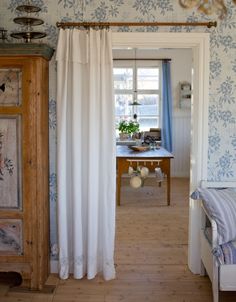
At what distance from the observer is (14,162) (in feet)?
9.64

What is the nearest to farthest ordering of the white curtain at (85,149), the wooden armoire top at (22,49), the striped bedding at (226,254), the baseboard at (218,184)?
1. the striped bedding at (226,254)
2. the wooden armoire top at (22,49)
3. the white curtain at (85,149)
4. the baseboard at (218,184)

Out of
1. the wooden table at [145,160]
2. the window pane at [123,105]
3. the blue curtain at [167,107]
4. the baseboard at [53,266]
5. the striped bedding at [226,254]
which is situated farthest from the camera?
the window pane at [123,105]

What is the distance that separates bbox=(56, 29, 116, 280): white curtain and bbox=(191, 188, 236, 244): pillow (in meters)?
0.79

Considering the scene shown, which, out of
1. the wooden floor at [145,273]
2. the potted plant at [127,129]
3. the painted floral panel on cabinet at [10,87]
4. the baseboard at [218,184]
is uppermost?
the painted floral panel on cabinet at [10,87]

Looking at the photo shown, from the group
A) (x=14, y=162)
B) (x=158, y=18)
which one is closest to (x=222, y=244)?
(x=14, y=162)

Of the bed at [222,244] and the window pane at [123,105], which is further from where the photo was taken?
the window pane at [123,105]

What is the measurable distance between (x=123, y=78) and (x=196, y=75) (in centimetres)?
504

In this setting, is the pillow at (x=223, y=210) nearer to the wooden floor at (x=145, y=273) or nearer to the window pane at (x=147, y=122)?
the wooden floor at (x=145, y=273)

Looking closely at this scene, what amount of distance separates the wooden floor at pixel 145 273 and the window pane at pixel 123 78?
138 inches

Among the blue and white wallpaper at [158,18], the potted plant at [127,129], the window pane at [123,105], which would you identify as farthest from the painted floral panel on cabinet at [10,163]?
the window pane at [123,105]

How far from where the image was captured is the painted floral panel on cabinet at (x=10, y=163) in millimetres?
2914

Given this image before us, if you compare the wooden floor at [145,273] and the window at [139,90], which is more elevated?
the window at [139,90]

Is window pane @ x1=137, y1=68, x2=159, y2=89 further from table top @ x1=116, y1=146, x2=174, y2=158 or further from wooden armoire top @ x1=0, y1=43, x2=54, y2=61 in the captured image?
wooden armoire top @ x1=0, y1=43, x2=54, y2=61

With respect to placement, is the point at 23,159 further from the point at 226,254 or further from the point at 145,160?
the point at 145,160
